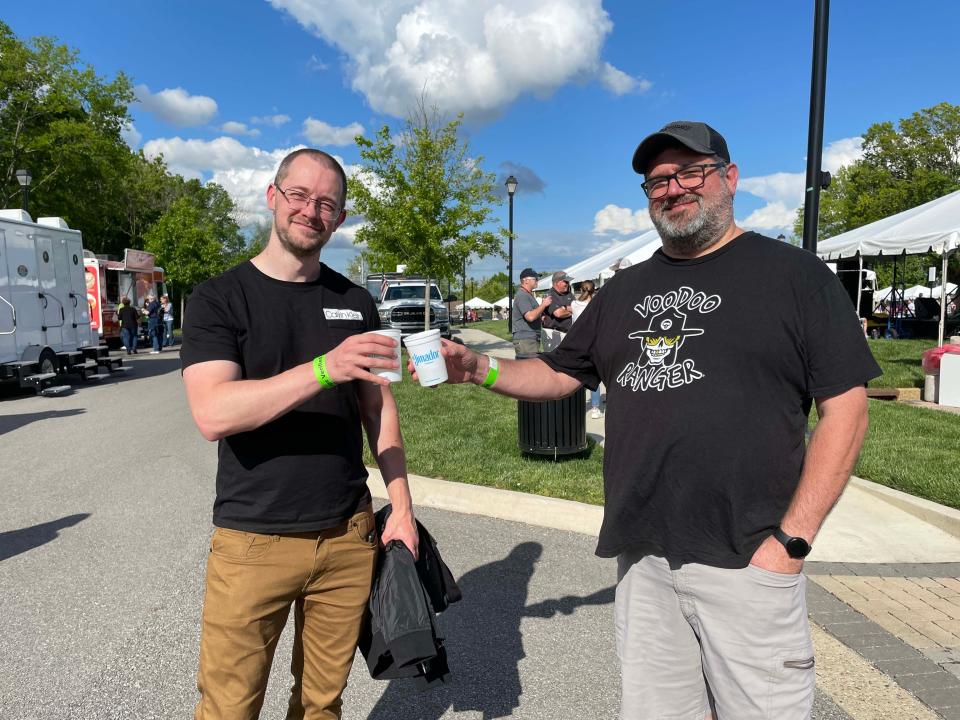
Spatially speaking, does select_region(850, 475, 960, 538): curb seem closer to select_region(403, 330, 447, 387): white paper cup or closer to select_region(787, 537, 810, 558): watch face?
select_region(787, 537, 810, 558): watch face

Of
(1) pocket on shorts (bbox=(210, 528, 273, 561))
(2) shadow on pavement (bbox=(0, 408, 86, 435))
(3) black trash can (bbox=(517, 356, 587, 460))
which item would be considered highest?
(1) pocket on shorts (bbox=(210, 528, 273, 561))

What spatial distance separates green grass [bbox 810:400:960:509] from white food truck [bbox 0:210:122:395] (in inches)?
488

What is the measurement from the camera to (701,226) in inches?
79.4

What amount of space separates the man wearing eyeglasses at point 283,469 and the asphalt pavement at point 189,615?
104 centimetres

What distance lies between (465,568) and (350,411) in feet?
8.45

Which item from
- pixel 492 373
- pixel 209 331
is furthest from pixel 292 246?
pixel 492 373

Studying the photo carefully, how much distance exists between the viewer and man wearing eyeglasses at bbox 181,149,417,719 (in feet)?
6.54

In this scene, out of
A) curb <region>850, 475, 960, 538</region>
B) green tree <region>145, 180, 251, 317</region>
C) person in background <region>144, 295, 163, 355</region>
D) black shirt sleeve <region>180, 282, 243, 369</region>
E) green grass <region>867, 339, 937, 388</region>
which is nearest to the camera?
black shirt sleeve <region>180, 282, 243, 369</region>

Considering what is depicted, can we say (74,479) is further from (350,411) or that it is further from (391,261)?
(391,261)

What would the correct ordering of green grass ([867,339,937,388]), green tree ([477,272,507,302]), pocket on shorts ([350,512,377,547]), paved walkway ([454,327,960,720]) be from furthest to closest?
green tree ([477,272,507,302]), green grass ([867,339,937,388]), paved walkway ([454,327,960,720]), pocket on shorts ([350,512,377,547])

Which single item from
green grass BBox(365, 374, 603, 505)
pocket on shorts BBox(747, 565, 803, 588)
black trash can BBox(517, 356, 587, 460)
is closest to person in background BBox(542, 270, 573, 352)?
A: green grass BBox(365, 374, 603, 505)

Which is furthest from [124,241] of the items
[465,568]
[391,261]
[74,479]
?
[465,568]

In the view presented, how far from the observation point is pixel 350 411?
218 centimetres

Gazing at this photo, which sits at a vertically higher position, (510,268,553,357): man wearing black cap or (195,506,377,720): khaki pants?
(510,268,553,357): man wearing black cap
